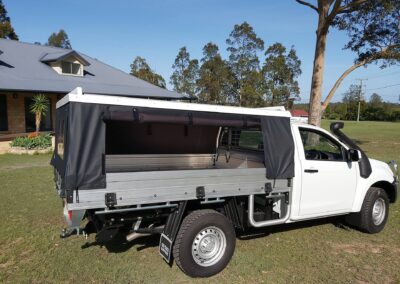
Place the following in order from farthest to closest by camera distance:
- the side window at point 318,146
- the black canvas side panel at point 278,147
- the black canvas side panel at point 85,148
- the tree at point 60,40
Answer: the tree at point 60,40 < the side window at point 318,146 < the black canvas side panel at point 278,147 < the black canvas side panel at point 85,148

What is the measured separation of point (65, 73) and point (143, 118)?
20.5 m

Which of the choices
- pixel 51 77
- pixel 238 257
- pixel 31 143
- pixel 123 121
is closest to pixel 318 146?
pixel 238 257

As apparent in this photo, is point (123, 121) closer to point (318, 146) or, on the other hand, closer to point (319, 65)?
point (318, 146)

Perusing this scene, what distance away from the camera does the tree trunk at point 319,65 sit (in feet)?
51.3

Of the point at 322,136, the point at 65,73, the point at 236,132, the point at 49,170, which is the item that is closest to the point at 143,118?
the point at 236,132

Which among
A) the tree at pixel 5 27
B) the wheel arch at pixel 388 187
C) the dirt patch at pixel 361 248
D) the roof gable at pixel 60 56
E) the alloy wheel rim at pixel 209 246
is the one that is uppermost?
the tree at pixel 5 27

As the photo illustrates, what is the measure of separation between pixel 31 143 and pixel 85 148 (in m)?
13.5

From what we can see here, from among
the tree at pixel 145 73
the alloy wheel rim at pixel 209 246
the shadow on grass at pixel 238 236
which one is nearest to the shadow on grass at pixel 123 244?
the shadow on grass at pixel 238 236

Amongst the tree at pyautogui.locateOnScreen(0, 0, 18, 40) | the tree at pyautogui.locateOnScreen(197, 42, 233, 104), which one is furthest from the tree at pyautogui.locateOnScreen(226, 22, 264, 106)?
the tree at pyautogui.locateOnScreen(0, 0, 18, 40)

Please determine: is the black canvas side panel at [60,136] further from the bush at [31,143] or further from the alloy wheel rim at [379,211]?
the bush at [31,143]

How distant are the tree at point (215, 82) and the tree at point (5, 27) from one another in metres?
23.7

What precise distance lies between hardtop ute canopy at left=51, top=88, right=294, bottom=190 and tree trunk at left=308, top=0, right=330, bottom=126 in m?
12.4

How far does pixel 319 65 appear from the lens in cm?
1620

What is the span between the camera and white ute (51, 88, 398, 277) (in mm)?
3807
